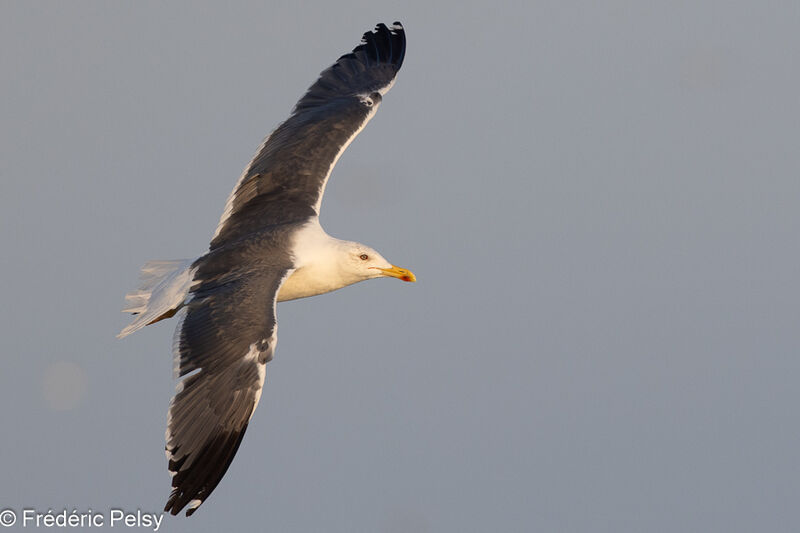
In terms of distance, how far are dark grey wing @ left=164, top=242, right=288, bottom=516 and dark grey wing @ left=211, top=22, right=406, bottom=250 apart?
1.98 m

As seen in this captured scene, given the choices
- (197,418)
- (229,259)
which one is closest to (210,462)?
(197,418)

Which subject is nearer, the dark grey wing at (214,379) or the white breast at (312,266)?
the dark grey wing at (214,379)

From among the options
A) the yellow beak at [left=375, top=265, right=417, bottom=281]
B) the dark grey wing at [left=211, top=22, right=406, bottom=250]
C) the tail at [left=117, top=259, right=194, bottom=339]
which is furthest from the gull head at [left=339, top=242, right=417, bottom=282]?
the tail at [left=117, top=259, right=194, bottom=339]

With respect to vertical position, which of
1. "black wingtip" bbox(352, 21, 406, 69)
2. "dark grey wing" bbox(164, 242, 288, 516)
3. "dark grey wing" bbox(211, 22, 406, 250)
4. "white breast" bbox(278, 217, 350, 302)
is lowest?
"dark grey wing" bbox(164, 242, 288, 516)

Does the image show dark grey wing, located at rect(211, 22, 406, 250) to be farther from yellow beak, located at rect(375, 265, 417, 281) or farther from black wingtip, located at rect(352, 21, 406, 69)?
yellow beak, located at rect(375, 265, 417, 281)

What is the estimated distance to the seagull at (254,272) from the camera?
1154cm

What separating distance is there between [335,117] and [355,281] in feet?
8.65

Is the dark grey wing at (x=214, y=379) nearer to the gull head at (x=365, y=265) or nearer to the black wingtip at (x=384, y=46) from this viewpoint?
the gull head at (x=365, y=265)

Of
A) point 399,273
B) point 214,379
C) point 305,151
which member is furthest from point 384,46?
point 214,379

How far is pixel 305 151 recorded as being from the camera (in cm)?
1552

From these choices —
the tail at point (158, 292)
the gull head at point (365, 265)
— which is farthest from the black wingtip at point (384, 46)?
the tail at point (158, 292)

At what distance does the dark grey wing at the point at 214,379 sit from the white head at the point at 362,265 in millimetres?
1626

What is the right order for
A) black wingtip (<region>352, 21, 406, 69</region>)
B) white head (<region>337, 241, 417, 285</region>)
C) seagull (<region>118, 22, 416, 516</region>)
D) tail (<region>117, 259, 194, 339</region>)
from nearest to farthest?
seagull (<region>118, 22, 416, 516</region>)
tail (<region>117, 259, 194, 339</region>)
white head (<region>337, 241, 417, 285</region>)
black wingtip (<region>352, 21, 406, 69</region>)

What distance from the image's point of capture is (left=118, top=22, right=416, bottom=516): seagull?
1154cm
